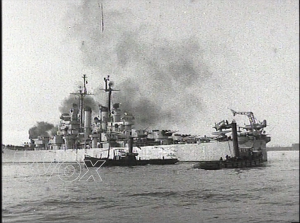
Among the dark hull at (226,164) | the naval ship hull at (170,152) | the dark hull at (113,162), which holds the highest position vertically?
the naval ship hull at (170,152)

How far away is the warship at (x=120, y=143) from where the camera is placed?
50125 mm

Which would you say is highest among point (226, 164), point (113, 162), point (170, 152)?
point (170, 152)

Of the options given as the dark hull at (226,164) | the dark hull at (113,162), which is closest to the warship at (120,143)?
the dark hull at (113,162)

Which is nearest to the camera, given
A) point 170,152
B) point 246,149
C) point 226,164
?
point 226,164

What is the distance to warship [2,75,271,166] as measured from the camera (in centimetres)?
5012

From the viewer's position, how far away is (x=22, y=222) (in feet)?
34.6

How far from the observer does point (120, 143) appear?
63.2 meters

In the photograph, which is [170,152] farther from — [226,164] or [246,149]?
[226,164]

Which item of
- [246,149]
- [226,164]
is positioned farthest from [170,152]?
[226,164]

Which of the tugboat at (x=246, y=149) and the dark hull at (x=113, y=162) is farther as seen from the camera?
the dark hull at (x=113, y=162)

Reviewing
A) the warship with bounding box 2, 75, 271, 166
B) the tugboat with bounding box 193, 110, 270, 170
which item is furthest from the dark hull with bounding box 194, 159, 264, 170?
the warship with bounding box 2, 75, 271, 166

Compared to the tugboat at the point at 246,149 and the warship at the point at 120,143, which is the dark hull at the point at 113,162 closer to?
the warship at the point at 120,143

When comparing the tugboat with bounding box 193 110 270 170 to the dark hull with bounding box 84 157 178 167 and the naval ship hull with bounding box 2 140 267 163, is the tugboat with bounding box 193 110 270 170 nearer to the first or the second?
the naval ship hull with bounding box 2 140 267 163

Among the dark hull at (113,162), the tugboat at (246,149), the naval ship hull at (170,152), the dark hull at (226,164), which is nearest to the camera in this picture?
the dark hull at (226,164)
